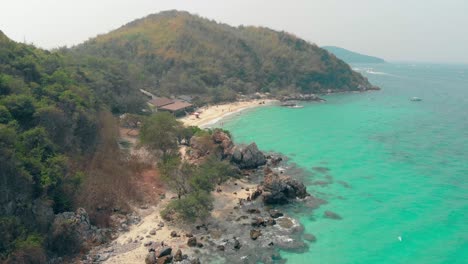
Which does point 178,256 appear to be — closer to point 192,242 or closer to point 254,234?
point 192,242

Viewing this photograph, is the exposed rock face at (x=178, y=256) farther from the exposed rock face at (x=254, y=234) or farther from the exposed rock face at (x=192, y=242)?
the exposed rock face at (x=254, y=234)

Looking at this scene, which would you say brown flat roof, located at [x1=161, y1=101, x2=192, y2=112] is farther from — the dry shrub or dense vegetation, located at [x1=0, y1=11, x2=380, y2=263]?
the dry shrub

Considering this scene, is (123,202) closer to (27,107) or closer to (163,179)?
(163,179)

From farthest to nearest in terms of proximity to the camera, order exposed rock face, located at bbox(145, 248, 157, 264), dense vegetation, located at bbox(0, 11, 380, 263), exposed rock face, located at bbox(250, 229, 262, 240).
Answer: exposed rock face, located at bbox(250, 229, 262, 240), exposed rock face, located at bbox(145, 248, 157, 264), dense vegetation, located at bbox(0, 11, 380, 263)

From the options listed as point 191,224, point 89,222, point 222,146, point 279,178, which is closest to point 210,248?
point 191,224

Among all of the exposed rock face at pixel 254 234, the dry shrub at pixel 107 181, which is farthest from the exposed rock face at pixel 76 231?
the exposed rock face at pixel 254 234

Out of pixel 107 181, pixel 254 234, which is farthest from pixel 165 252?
pixel 107 181

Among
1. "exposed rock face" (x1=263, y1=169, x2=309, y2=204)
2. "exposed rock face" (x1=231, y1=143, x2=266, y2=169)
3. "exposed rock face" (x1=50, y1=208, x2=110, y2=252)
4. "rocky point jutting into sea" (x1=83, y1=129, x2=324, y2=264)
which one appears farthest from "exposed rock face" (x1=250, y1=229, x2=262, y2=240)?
"exposed rock face" (x1=231, y1=143, x2=266, y2=169)

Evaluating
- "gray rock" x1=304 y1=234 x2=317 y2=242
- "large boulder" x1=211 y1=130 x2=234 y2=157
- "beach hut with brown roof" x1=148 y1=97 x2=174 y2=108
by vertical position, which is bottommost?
"gray rock" x1=304 y1=234 x2=317 y2=242
